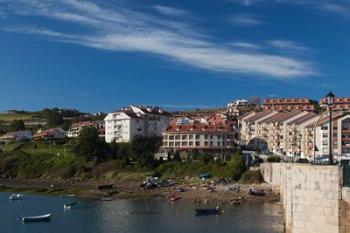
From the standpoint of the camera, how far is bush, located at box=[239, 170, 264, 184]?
264ft

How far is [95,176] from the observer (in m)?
101

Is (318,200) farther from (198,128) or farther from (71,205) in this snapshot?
(198,128)

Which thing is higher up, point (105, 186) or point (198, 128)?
point (198, 128)

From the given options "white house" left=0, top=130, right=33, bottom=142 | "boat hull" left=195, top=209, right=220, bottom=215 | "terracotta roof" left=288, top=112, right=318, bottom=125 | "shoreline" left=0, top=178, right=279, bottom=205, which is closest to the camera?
"boat hull" left=195, top=209, right=220, bottom=215

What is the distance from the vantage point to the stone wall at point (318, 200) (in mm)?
22641

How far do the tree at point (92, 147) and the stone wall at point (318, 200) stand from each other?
83.7 meters

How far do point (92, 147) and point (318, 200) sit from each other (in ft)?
285

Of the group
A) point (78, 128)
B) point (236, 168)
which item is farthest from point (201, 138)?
point (78, 128)

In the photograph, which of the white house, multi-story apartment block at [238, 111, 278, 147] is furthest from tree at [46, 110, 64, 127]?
multi-story apartment block at [238, 111, 278, 147]

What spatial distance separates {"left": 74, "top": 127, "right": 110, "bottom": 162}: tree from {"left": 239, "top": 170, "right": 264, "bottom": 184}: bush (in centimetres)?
3418

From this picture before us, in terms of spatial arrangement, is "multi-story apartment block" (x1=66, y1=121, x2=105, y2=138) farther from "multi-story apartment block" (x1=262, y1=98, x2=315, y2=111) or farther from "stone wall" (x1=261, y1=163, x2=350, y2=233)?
"stone wall" (x1=261, y1=163, x2=350, y2=233)

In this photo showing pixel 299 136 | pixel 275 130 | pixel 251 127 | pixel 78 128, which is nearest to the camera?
pixel 299 136

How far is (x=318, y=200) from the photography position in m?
23.6

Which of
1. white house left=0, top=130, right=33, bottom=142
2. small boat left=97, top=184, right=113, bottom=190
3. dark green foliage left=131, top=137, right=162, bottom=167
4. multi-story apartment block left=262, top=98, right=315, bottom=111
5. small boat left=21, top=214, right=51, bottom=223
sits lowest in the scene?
small boat left=21, top=214, right=51, bottom=223
